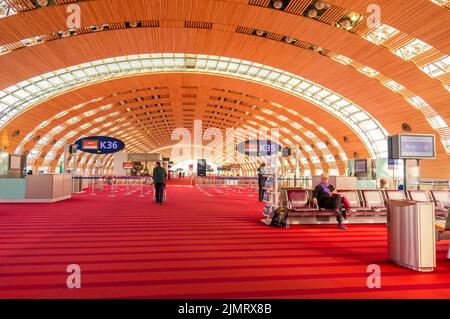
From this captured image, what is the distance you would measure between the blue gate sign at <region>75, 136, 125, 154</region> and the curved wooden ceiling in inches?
250

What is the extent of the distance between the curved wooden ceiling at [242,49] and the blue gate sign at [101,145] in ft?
20.8

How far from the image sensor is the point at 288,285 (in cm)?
348

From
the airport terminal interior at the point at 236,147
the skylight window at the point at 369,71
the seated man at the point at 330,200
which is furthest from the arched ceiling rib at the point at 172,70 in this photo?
the seated man at the point at 330,200

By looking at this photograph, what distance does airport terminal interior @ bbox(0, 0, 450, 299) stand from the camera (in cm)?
398

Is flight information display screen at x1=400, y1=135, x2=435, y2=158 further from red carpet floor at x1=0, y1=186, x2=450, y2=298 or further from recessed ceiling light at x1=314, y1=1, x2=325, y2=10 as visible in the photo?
recessed ceiling light at x1=314, y1=1, x2=325, y2=10

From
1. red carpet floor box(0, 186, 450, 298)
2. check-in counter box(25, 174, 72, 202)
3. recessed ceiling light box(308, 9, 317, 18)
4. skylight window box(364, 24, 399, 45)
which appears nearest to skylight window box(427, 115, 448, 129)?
skylight window box(364, 24, 399, 45)

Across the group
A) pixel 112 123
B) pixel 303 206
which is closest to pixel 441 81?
pixel 303 206

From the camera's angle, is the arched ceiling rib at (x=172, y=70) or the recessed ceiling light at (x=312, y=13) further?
the arched ceiling rib at (x=172, y=70)

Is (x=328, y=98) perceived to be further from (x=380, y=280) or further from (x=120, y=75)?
(x=380, y=280)

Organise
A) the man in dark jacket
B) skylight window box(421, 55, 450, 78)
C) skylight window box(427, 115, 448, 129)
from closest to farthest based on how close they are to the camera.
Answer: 1. the man in dark jacket
2. skylight window box(421, 55, 450, 78)
3. skylight window box(427, 115, 448, 129)

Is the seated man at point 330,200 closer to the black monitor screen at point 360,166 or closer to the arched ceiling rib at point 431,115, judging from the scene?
the black monitor screen at point 360,166

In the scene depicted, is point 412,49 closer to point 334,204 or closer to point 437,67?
point 437,67

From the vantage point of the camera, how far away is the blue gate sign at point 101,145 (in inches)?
561

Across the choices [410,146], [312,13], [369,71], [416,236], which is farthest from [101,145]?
[369,71]
